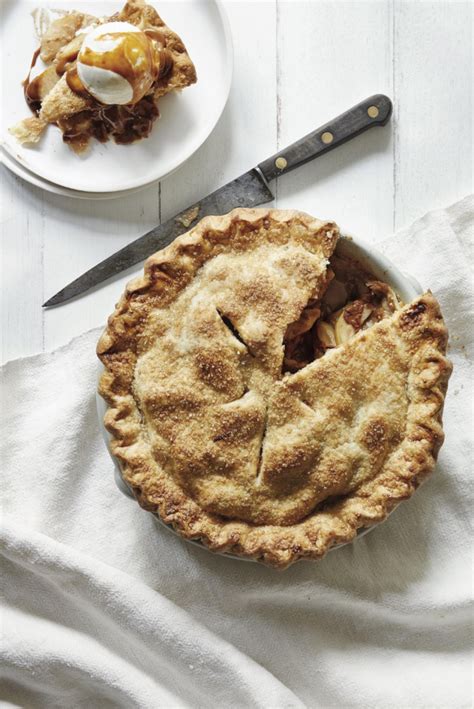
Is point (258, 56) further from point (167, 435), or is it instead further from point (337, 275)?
point (167, 435)

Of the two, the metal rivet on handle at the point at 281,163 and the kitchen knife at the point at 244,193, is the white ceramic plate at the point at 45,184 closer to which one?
the kitchen knife at the point at 244,193

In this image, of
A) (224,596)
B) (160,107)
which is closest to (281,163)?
(160,107)

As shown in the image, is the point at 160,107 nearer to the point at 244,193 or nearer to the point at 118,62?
the point at 118,62

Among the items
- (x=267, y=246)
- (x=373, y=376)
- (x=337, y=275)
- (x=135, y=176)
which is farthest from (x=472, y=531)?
(x=135, y=176)

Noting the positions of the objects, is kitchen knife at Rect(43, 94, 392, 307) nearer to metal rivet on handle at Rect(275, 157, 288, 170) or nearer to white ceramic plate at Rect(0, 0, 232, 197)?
metal rivet on handle at Rect(275, 157, 288, 170)

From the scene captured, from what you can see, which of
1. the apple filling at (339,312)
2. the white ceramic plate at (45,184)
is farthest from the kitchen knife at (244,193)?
the apple filling at (339,312)
